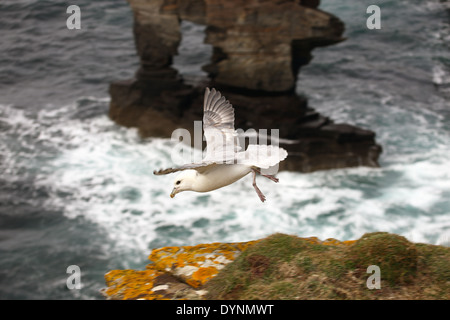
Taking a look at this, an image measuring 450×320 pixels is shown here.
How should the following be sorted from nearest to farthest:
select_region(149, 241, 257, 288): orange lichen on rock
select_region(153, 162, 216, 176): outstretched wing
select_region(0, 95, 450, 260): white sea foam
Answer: select_region(153, 162, 216, 176): outstretched wing < select_region(149, 241, 257, 288): orange lichen on rock < select_region(0, 95, 450, 260): white sea foam

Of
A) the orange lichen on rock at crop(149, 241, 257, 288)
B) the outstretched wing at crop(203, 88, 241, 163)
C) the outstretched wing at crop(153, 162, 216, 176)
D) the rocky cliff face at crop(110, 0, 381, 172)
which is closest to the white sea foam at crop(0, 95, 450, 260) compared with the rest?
the rocky cliff face at crop(110, 0, 381, 172)

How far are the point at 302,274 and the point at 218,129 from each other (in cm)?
207

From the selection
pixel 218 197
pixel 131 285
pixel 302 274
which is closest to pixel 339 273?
pixel 302 274

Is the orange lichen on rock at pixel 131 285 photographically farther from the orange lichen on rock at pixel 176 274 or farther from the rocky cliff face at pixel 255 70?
the rocky cliff face at pixel 255 70

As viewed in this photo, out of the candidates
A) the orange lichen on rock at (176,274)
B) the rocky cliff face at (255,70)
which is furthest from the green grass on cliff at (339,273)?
the rocky cliff face at (255,70)

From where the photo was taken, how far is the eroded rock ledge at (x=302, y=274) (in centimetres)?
516

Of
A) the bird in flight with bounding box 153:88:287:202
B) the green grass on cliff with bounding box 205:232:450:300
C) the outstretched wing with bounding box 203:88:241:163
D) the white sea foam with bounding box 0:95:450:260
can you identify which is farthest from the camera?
the white sea foam with bounding box 0:95:450:260

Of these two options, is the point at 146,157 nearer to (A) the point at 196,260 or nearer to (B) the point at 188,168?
(A) the point at 196,260

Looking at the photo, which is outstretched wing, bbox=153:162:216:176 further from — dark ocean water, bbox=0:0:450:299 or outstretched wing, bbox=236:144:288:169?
dark ocean water, bbox=0:0:450:299

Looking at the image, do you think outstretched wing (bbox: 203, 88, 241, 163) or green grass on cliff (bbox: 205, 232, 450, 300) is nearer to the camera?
green grass on cliff (bbox: 205, 232, 450, 300)

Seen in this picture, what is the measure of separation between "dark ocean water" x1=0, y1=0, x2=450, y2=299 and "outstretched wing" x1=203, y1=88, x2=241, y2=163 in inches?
271

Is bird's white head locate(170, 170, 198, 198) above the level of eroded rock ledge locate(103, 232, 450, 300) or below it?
above

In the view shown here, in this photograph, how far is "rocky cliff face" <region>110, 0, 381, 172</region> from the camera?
15750 millimetres

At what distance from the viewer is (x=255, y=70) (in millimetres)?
16766
